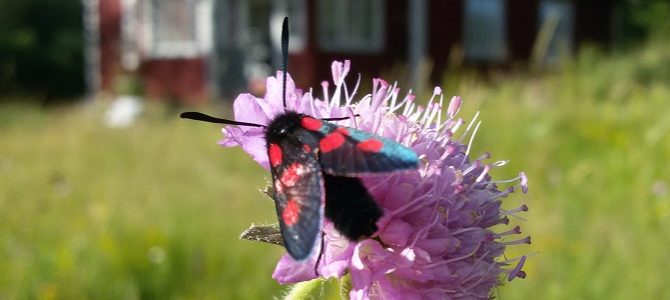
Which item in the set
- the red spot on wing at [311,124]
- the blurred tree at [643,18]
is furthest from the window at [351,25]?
the red spot on wing at [311,124]

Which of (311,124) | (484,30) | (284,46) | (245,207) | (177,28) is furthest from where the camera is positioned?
(484,30)

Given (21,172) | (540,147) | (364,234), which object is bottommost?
(21,172)

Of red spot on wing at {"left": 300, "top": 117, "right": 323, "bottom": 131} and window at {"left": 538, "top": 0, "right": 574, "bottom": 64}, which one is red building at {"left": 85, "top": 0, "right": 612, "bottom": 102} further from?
red spot on wing at {"left": 300, "top": 117, "right": 323, "bottom": 131}

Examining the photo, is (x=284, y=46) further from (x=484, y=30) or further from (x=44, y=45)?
(x=44, y=45)

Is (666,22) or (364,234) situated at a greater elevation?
(364,234)

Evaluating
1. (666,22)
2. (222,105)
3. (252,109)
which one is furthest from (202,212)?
(666,22)

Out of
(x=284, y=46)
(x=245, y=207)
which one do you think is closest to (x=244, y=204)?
(x=245, y=207)

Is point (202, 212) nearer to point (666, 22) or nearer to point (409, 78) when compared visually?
point (409, 78)
